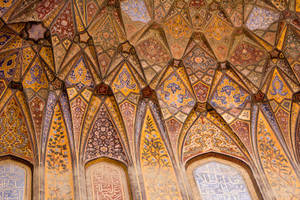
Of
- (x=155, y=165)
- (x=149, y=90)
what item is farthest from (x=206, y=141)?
(x=149, y=90)

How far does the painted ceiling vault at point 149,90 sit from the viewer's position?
10883 mm

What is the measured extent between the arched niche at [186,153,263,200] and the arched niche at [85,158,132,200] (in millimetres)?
1511

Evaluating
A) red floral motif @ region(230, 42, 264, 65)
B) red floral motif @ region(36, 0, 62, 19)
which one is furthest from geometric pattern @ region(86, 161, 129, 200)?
red floral motif @ region(230, 42, 264, 65)

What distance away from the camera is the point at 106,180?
1073 cm

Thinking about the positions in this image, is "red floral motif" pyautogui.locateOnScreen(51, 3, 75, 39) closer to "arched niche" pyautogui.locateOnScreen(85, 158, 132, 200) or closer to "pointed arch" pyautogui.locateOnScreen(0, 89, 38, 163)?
"pointed arch" pyautogui.locateOnScreen(0, 89, 38, 163)

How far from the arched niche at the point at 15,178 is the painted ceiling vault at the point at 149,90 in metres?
0.17

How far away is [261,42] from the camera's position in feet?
41.9

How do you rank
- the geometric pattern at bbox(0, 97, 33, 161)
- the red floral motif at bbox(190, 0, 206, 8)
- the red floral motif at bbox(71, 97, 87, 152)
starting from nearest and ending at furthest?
the geometric pattern at bbox(0, 97, 33, 161)
the red floral motif at bbox(71, 97, 87, 152)
the red floral motif at bbox(190, 0, 206, 8)

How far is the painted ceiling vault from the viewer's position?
1088 centimetres

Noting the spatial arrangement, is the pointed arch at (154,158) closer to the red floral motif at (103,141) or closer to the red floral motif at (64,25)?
the red floral motif at (103,141)

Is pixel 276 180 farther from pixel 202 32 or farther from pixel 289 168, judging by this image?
pixel 202 32

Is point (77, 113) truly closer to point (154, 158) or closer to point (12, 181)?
point (154, 158)

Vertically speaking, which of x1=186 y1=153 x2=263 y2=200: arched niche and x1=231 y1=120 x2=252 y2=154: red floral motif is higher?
x1=231 y1=120 x2=252 y2=154: red floral motif

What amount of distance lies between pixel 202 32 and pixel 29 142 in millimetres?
5176
